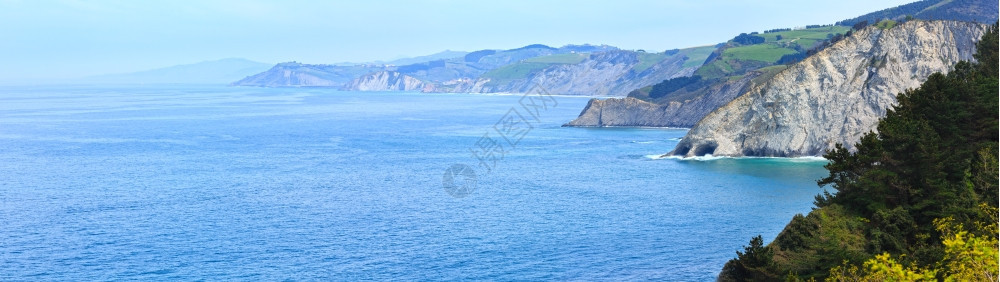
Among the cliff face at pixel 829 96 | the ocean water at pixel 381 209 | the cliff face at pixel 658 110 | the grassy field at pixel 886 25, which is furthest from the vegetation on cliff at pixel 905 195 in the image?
the cliff face at pixel 658 110

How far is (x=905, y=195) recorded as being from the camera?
160 feet

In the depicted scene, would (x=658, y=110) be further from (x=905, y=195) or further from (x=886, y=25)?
(x=905, y=195)

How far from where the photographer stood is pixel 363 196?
8294cm

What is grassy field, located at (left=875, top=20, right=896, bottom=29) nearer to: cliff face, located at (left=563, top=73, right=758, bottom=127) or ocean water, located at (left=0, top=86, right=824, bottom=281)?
ocean water, located at (left=0, top=86, right=824, bottom=281)

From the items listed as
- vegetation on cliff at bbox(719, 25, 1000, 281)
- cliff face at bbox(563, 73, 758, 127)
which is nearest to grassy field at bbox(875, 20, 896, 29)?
cliff face at bbox(563, 73, 758, 127)

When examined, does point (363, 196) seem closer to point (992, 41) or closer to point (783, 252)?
point (783, 252)

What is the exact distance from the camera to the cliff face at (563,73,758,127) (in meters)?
166

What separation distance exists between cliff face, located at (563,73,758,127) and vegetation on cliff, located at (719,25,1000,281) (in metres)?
106

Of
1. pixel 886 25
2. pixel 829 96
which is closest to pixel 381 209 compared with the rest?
pixel 829 96

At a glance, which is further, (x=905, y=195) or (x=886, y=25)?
(x=886, y=25)

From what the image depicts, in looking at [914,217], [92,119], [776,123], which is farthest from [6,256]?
[92,119]

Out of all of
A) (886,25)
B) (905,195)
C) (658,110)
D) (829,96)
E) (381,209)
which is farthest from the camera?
(658,110)

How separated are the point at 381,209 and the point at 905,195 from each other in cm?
4000

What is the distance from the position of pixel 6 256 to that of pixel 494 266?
28.8 m
